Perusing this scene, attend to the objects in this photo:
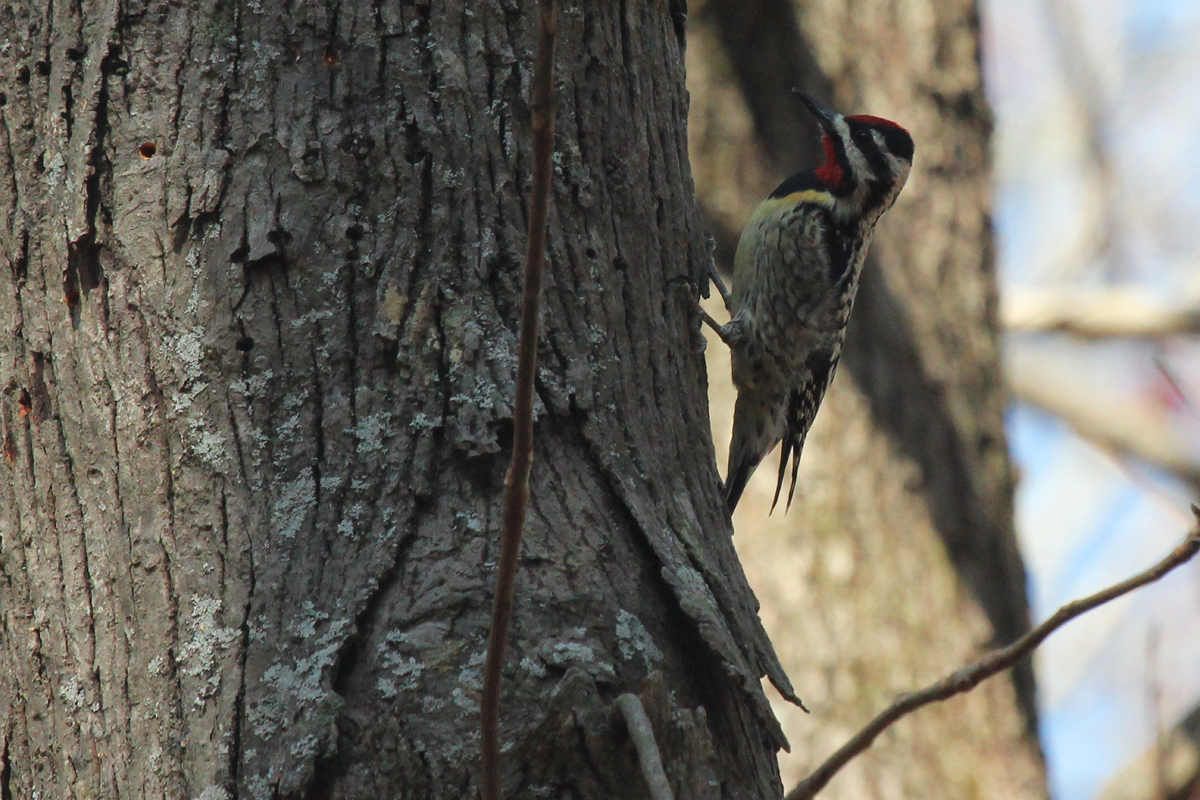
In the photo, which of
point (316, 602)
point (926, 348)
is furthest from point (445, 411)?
point (926, 348)

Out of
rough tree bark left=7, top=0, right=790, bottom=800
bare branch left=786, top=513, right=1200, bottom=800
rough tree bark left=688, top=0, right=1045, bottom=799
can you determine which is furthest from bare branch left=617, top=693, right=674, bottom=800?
rough tree bark left=688, top=0, right=1045, bottom=799

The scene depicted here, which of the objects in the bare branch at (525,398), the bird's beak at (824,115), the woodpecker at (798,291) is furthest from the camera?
the bird's beak at (824,115)

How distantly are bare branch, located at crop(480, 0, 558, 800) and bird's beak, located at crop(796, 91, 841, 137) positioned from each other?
311 centimetres

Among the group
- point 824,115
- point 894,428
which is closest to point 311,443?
point 824,115

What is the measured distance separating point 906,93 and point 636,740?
3928 mm

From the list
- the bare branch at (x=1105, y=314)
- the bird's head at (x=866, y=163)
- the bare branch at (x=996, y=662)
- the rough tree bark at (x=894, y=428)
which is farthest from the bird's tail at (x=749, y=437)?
the bare branch at (x=1105, y=314)

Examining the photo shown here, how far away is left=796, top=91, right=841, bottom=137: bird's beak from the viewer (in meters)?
4.30

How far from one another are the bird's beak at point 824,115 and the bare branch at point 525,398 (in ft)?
10.2

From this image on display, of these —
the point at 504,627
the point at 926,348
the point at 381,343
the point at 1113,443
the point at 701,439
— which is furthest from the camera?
the point at 1113,443

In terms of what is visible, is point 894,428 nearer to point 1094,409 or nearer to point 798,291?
point 798,291

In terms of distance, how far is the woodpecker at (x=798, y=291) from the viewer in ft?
13.3

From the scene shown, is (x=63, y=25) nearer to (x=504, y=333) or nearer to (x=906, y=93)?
(x=504, y=333)

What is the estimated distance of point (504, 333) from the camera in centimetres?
189

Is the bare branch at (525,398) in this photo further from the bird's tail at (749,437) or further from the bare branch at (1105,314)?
the bare branch at (1105,314)
